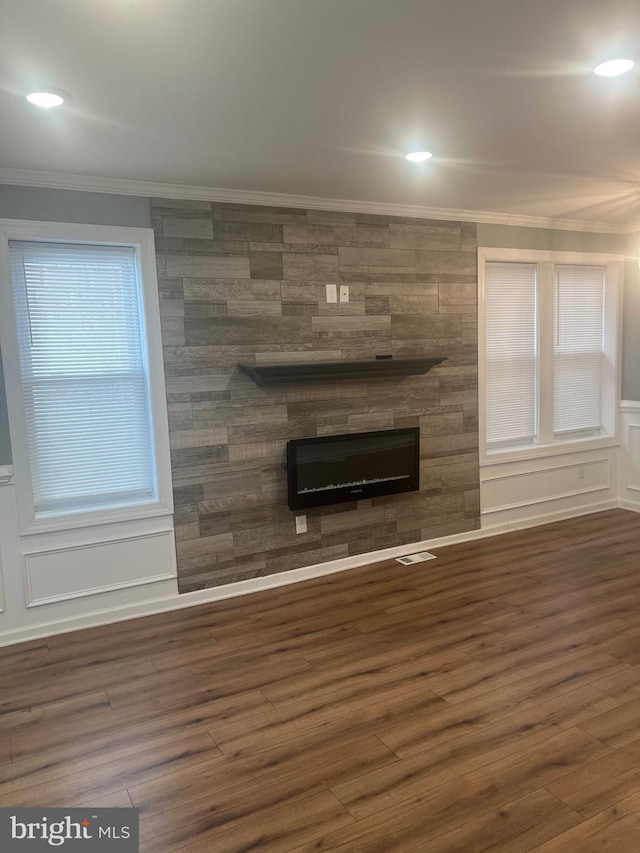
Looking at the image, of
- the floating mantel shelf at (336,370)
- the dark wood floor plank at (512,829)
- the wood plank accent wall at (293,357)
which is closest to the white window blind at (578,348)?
the wood plank accent wall at (293,357)

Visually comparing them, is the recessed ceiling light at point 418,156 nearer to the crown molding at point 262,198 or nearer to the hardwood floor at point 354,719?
the crown molding at point 262,198

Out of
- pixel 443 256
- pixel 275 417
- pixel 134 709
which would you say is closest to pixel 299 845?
pixel 134 709

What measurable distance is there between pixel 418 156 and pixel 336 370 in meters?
1.38

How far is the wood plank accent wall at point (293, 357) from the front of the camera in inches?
147

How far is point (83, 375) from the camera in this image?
348cm

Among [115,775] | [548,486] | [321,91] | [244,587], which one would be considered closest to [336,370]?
[244,587]

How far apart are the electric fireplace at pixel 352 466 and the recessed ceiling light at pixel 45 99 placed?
228cm

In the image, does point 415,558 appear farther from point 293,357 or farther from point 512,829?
point 512,829

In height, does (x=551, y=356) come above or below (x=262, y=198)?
below

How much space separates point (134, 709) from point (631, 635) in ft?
8.21

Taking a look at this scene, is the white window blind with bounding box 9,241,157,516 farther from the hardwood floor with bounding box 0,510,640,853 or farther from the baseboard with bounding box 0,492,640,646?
the hardwood floor with bounding box 0,510,640,853

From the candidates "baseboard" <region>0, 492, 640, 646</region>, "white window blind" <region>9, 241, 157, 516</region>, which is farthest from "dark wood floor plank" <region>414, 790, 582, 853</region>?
"white window blind" <region>9, 241, 157, 516</region>

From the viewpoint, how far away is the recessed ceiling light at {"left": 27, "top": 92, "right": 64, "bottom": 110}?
7.39ft

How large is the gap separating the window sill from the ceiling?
2.12 metres
